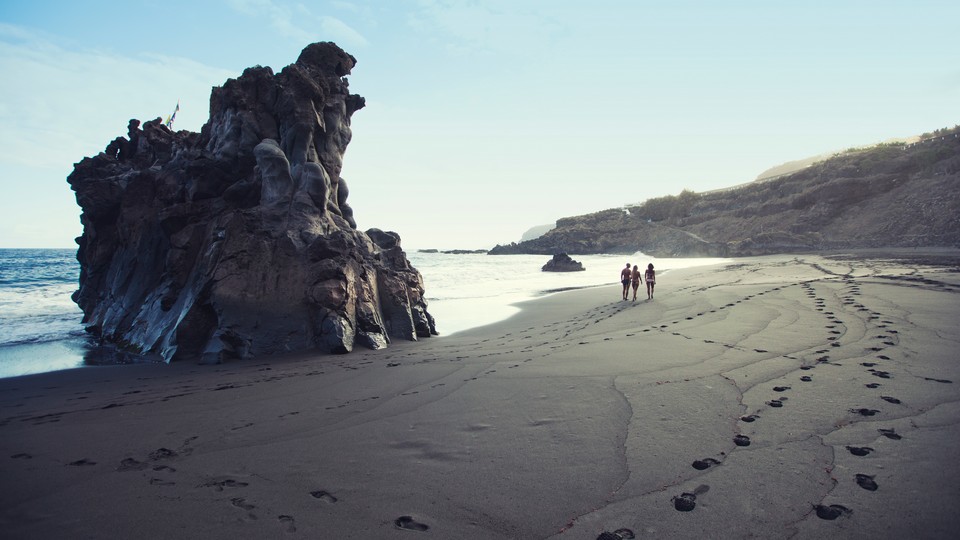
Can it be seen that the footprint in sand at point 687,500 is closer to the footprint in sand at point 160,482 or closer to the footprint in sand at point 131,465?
the footprint in sand at point 160,482

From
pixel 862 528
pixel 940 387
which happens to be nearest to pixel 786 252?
pixel 940 387

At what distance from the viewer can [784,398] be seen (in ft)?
14.5

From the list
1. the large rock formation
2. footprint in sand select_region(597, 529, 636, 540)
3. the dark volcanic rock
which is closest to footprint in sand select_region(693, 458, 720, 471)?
footprint in sand select_region(597, 529, 636, 540)

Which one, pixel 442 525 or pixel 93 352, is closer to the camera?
pixel 442 525

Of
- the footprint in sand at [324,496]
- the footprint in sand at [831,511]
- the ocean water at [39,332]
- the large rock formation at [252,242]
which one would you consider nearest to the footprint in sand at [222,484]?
the footprint in sand at [324,496]

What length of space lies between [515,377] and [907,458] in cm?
370

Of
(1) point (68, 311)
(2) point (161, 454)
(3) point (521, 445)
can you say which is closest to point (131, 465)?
(2) point (161, 454)

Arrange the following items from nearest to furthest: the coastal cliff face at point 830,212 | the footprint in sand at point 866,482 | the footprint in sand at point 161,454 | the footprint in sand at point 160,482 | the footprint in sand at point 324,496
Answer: the footprint in sand at point 866,482
the footprint in sand at point 324,496
the footprint in sand at point 160,482
the footprint in sand at point 161,454
the coastal cliff face at point 830,212

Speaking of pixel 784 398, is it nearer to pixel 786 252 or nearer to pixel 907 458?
pixel 907 458

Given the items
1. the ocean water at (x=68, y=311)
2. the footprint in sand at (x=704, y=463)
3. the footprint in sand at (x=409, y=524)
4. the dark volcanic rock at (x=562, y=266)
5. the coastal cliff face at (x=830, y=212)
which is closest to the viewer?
the footprint in sand at (x=409, y=524)

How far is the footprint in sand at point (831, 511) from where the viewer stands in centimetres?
250

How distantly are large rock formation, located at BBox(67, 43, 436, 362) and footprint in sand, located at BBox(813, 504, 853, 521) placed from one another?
7.43 meters

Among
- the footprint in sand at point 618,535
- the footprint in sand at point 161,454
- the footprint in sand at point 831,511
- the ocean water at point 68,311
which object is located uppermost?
the footprint in sand at point 831,511

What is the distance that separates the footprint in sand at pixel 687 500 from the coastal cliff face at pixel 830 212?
34756 millimetres
